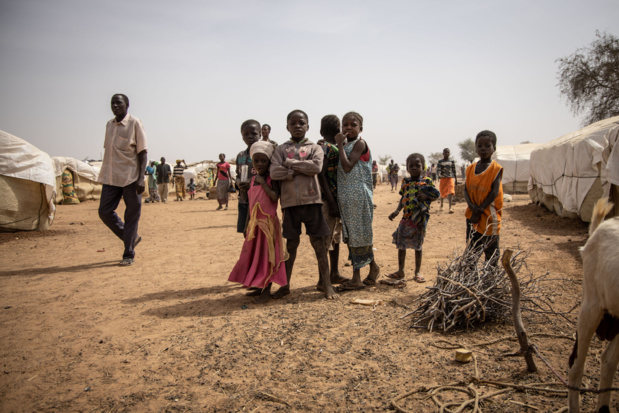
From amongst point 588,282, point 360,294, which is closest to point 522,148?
point 360,294

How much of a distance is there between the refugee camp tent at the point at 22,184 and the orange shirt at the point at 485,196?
26.1 ft

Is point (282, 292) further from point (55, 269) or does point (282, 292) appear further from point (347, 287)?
point (55, 269)

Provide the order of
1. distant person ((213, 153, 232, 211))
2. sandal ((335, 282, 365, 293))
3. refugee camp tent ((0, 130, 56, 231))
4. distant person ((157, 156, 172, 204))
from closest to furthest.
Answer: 1. sandal ((335, 282, 365, 293))
2. refugee camp tent ((0, 130, 56, 231))
3. distant person ((213, 153, 232, 211))
4. distant person ((157, 156, 172, 204))

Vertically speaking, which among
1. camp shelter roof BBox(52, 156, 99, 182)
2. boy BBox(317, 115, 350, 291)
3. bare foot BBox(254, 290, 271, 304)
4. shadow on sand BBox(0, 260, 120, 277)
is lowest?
bare foot BBox(254, 290, 271, 304)

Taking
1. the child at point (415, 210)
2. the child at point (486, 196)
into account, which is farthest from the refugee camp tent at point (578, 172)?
the child at point (415, 210)

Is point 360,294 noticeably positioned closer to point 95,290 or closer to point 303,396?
point 303,396

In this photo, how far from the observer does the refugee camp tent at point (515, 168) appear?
1900 cm

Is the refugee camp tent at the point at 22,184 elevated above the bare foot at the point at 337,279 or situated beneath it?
elevated above

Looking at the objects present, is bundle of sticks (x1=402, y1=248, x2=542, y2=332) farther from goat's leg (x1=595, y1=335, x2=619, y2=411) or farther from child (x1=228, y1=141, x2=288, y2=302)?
child (x1=228, y1=141, x2=288, y2=302)

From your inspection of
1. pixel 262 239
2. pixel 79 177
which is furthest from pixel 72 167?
pixel 262 239

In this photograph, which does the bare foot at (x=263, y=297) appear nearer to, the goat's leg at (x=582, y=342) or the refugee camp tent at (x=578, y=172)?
the goat's leg at (x=582, y=342)

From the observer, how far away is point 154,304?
369cm

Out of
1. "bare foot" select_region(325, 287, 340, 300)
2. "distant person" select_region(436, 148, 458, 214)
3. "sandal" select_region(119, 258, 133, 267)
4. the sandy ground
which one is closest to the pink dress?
the sandy ground

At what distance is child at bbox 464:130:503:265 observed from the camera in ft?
12.4
